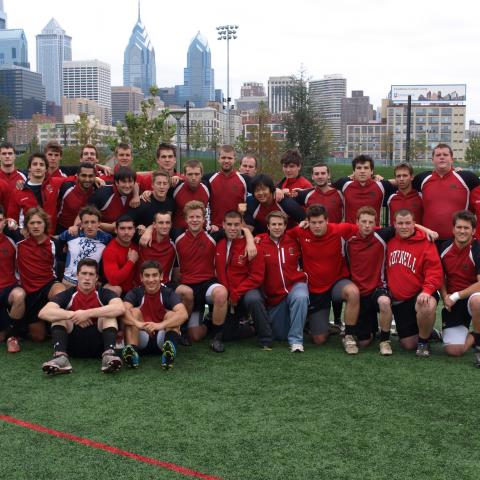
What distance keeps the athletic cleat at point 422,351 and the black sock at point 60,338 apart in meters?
3.23

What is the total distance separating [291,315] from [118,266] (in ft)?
5.79

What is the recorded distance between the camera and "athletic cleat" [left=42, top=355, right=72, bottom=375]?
5348 mm

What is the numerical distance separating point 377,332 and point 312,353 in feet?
2.88

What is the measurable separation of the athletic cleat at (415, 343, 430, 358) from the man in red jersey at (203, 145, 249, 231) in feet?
8.07

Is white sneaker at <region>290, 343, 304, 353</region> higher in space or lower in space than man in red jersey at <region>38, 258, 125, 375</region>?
lower

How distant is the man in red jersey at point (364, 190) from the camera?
6.86 m

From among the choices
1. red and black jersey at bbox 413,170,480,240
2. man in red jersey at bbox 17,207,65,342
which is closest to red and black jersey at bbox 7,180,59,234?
man in red jersey at bbox 17,207,65,342

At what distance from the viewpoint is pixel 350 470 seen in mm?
3676

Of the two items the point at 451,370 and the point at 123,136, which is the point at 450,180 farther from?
the point at 123,136

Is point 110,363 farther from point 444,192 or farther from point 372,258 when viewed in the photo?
point 444,192

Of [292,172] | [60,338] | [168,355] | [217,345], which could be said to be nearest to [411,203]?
[292,172]

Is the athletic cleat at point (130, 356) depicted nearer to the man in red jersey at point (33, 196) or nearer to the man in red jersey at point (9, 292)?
the man in red jersey at point (9, 292)

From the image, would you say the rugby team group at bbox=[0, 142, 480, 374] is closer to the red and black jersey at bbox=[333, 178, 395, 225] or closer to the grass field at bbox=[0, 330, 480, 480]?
the red and black jersey at bbox=[333, 178, 395, 225]

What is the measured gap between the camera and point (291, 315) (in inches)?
250
